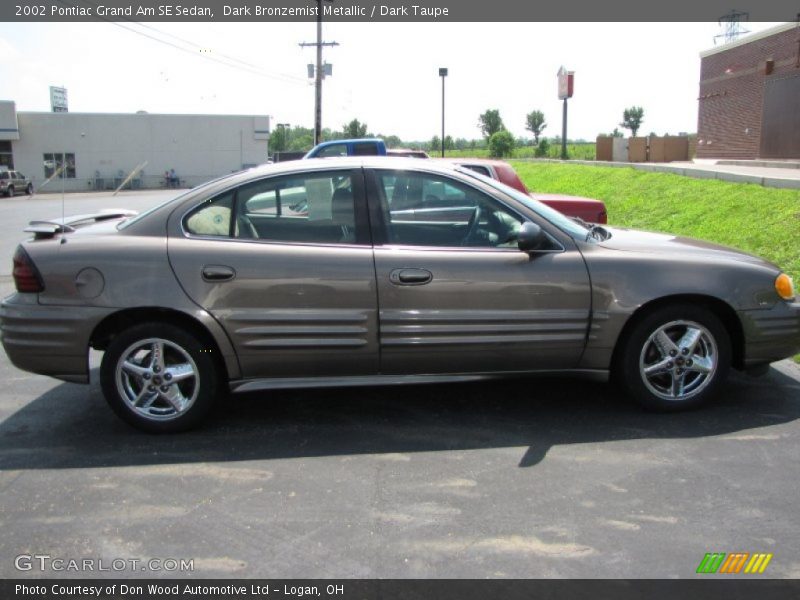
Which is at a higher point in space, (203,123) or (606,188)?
(203,123)

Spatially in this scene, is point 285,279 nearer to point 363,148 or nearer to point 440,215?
point 440,215

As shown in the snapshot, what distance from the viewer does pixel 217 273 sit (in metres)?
4.45

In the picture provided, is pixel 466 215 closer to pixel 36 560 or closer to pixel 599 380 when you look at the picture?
pixel 599 380

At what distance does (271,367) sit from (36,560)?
→ 67.6 inches

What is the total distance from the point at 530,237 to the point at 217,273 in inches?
73.6

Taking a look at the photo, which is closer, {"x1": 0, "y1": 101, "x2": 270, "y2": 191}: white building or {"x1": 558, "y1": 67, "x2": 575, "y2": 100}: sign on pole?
{"x1": 558, "y1": 67, "x2": 575, "y2": 100}: sign on pole

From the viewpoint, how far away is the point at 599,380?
15.6ft

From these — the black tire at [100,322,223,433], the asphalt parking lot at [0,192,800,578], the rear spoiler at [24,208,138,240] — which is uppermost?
the rear spoiler at [24,208,138,240]

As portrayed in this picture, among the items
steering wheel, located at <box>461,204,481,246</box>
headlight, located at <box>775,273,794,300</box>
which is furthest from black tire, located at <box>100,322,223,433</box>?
headlight, located at <box>775,273,794,300</box>

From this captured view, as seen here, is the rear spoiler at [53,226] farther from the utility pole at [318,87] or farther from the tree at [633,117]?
the tree at [633,117]

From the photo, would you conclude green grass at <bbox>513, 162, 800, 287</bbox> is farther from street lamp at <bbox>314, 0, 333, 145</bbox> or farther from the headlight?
street lamp at <bbox>314, 0, 333, 145</bbox>

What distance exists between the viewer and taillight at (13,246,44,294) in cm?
445

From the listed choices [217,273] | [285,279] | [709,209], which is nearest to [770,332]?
[285,279]

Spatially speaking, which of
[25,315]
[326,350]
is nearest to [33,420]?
[25,315]
